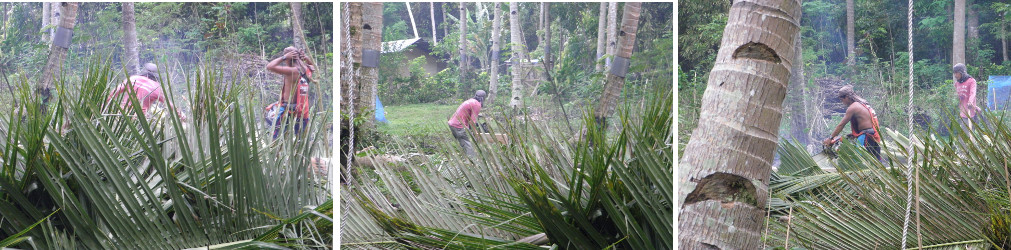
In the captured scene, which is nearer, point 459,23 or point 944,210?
point 944,210

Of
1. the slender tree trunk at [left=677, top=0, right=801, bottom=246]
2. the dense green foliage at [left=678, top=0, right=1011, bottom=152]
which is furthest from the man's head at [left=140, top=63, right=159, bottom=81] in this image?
the dense green foliage at [left=678, top=0, right=1011, bottom=152]

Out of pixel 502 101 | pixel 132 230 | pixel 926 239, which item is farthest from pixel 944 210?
pixel 132 230

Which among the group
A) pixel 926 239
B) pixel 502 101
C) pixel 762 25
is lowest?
pixel 926 239

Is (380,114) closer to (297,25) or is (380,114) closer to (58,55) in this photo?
(297,25)

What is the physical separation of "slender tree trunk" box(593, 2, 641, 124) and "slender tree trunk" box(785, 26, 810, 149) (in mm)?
1535

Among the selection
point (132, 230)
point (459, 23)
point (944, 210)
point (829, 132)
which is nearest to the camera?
point (132, 230)

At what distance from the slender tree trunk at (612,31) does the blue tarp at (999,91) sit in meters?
1.65

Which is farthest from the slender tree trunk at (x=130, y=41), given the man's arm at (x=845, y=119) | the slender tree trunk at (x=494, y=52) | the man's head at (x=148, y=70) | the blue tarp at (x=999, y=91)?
the blue tarp at (x=999, y=91)

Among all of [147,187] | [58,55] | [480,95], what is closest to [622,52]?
[480,95]

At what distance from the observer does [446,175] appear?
1.30 m

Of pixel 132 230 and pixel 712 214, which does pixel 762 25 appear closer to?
pixel 712 214

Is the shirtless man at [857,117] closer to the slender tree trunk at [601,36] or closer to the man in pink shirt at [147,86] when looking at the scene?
the slender tree trunk at [601,36]

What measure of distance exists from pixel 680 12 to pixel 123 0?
1.10m

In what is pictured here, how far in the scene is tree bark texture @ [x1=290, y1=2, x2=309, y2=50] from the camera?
3.88ft
